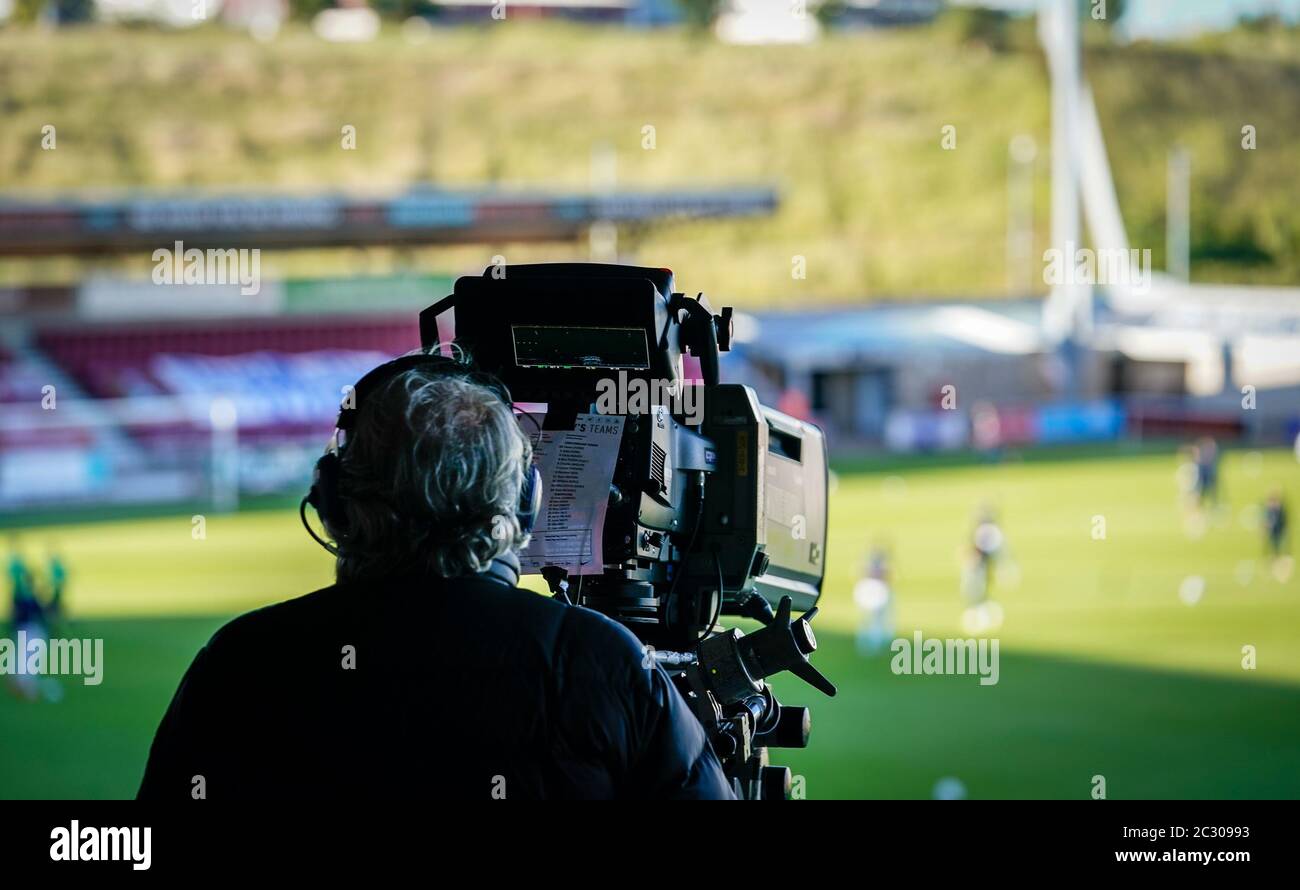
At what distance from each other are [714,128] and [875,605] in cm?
4246

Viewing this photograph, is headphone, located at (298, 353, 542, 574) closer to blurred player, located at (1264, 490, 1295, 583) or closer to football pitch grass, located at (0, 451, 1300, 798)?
football pitch grass, located at (0, 451, 1300, 798)

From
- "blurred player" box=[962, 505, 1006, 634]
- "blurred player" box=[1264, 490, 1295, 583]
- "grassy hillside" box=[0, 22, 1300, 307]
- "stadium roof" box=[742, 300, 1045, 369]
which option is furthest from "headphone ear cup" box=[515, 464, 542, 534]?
"grassy hillside" box=[0, 22, 1300, 307]

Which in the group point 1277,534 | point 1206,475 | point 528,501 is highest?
point 1206,475

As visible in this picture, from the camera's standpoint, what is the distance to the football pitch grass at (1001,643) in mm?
10602

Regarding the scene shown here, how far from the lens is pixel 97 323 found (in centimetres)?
2914

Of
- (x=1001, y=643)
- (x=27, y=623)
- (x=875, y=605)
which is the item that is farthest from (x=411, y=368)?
(x=1001, y=643)

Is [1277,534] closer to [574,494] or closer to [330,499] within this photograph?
[574,494]

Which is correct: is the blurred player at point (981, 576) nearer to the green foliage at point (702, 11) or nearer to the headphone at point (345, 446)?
the headphone at point (345, 446)

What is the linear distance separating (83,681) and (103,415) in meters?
14.0

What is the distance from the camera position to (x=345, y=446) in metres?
2.01
